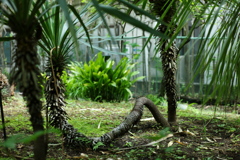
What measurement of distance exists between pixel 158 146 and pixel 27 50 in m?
0.94

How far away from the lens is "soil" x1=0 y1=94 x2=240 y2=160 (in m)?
1.24

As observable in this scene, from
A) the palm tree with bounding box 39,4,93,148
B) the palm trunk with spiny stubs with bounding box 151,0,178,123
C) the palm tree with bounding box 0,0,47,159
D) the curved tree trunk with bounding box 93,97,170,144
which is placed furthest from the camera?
the palm trunk with spiny stubs with bounding box 151,0,178,123

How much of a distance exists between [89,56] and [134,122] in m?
4.84

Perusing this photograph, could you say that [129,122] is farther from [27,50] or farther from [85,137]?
[27,50]

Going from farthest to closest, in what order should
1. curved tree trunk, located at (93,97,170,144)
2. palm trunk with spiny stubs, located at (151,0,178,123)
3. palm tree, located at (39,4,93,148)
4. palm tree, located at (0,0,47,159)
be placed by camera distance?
palm trunk with spiny stubs, located at (151,0,178,123) < curved tree trunk, located at (93,97,170,144) < palm tree, located at (39,4,93,148) < palm tree, located at (0,0,47,159)

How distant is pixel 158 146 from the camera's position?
139 cm

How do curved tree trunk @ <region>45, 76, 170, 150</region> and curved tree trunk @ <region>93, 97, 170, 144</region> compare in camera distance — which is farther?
curved tree trunk @ <region>93, 97, 170, 144</region>

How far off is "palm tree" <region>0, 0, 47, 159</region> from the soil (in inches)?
11.7

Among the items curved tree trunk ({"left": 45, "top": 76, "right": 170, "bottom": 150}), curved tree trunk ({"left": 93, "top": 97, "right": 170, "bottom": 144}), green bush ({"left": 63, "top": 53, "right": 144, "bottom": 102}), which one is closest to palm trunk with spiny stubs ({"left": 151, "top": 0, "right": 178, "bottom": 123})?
curved tree trunk ({"left": 93, "top": 97, "right": 170, "bottom": 144})

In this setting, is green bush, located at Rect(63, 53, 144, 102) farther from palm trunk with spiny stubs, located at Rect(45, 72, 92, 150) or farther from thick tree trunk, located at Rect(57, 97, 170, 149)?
palm trunk with spiny stubs, located at Rect(45, 72, 92, 150)

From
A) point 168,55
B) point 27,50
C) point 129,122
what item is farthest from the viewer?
point 168,55

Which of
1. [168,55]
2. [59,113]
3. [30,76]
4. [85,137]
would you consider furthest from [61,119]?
[168,55]

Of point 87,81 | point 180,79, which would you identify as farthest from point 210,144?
point 180,79

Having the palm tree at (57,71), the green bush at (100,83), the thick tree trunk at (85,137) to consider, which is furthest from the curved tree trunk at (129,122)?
the green bush at (100,83)
